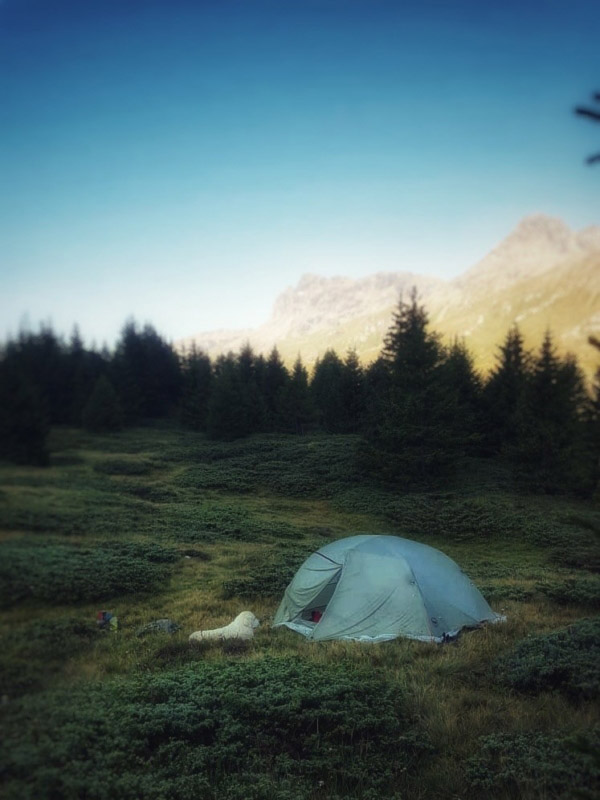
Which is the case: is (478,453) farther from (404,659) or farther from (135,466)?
(135,466)

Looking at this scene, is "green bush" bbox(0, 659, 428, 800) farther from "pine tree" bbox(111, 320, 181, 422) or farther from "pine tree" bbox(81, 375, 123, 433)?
"pine tree" bbox(111, 320, 181, 422)

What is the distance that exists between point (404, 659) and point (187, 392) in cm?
667

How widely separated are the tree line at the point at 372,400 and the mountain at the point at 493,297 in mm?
1103

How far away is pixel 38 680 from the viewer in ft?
9.37

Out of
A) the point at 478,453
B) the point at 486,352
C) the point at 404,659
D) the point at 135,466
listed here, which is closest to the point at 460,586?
the point at 404,659

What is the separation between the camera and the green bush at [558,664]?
263 inches

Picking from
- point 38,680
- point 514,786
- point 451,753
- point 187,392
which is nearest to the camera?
point 38,680

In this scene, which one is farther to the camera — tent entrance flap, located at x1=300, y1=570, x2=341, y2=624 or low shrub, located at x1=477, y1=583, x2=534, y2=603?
low shrub, located at x1=477, y1=583, x2=534, y2=603

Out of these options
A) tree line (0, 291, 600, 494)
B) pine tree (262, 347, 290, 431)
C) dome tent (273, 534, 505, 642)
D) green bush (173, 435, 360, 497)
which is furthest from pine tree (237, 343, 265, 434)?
dome tent (273, 534, 505, 642)

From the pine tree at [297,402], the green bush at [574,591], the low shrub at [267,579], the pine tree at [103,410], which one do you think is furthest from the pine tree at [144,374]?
the pine tree at [297,402]

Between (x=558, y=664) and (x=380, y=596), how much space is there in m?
4.46

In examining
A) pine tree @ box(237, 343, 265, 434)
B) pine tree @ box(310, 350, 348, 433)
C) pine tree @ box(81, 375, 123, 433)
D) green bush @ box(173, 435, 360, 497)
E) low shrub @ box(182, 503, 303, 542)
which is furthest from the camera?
Answer: pine tree @ box(310, 350, 348, 433)

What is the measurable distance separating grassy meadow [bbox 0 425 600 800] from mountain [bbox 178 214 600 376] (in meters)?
2.86

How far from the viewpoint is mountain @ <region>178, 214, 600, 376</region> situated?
5.33m
